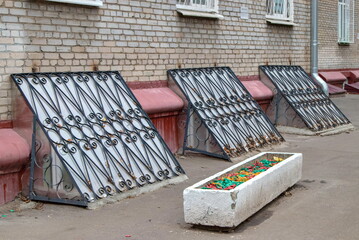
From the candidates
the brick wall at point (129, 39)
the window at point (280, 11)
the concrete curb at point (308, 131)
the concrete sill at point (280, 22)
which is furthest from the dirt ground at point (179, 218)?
the window at point (280, 11)

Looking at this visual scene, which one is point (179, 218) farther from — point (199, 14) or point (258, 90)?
point (258, 90)

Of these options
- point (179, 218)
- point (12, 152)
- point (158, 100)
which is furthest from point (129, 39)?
point (179, 218)

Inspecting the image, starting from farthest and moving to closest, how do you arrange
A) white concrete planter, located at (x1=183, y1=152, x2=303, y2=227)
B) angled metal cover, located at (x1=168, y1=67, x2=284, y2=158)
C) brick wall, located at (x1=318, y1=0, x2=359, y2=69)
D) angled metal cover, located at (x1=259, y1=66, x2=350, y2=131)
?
brick wall, located at (x1=318, y1=0, x2=359, y2=69) < angled metal cover, located at (x1=259, y1=66, x2=350, y2=131) < angled metal cover, located at (x1=168, y1=67, x2=284, y2=158) < white concrete planter, located at (x1=183, y1=152, x2=303, y2=227)

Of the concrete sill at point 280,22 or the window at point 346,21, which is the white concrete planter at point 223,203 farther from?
the window at point 346,21

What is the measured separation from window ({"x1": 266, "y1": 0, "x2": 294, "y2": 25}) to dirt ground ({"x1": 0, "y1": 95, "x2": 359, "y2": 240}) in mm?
5590

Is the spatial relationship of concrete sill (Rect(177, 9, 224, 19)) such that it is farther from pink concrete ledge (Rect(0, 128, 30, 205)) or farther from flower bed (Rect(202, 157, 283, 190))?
pink concrete ledge (Rect(0, 128, 30, 205))

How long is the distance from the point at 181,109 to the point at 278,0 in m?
4.88

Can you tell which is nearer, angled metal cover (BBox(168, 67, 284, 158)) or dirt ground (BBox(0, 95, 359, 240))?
dirt ground (BBox(0, 95, 359, 240))

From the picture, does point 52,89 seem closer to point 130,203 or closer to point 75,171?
point 75,171

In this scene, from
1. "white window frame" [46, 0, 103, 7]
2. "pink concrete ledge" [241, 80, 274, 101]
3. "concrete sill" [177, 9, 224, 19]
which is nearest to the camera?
"white window frame" [46, 0, 103, 7]

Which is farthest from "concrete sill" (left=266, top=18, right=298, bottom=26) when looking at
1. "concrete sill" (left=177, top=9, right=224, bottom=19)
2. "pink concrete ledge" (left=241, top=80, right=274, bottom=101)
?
"concrete sill" (left=177, top=9, right=224, bottom=19)

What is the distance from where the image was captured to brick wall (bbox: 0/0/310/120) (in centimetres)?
684

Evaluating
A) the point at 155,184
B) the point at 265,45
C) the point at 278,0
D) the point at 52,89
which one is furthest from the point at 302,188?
the point at 278,0

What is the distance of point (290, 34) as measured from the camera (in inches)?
518
